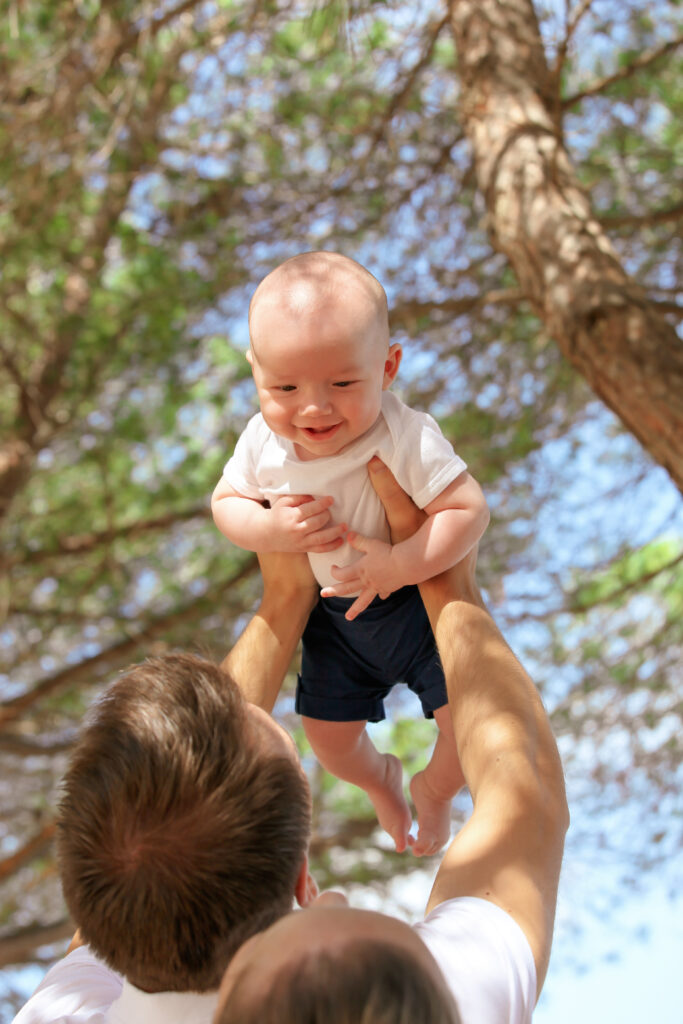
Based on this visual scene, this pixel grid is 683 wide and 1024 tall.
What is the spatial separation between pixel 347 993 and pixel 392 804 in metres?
1.50

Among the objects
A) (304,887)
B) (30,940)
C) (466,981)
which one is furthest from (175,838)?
(30,940)

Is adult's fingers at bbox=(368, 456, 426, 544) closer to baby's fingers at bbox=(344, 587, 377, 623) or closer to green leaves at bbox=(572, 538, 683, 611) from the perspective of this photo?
baby's fingers at bbox=(344, 587, 377, 623)

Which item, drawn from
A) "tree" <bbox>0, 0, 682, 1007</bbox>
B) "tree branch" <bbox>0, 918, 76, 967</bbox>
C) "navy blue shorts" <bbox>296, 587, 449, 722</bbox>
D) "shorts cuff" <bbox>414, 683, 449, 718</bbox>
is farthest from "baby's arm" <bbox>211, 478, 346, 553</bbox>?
"tree branch" <bbox>0, 918, 76, 967</bbox>

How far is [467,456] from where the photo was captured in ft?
17.3

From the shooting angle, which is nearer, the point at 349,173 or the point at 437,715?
the point at 437,715

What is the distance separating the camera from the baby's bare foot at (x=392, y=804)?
7.65 feet

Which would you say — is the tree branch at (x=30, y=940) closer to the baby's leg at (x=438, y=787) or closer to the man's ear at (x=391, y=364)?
the baby's leg at (x=438, y=787)

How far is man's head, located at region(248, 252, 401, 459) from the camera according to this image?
175 cm

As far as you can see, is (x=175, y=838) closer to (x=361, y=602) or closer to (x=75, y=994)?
(x=75, y=994)

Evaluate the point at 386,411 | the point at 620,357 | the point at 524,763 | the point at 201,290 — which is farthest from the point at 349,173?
the point at 524,763

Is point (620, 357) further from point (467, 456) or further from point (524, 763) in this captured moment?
point (467, 456)

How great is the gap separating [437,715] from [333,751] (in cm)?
27

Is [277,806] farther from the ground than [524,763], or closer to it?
farther from the ground

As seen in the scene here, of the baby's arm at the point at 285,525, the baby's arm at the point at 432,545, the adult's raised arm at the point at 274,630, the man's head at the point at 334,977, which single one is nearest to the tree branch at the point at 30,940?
the adult's raised arm at the point at 274,630
